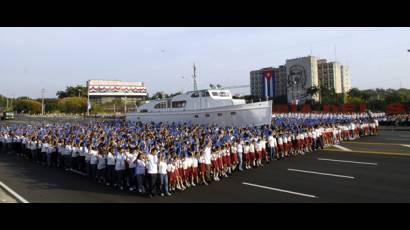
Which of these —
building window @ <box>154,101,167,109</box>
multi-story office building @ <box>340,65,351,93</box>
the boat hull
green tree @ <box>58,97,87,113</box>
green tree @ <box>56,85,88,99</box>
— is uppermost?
multi-story office building @ <box>340,65,351,93</box>

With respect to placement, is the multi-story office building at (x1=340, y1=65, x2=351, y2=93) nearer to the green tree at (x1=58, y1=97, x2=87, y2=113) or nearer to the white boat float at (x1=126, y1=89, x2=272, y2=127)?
the green tree at (x1=58, y1=97, x2=87, y2=113)

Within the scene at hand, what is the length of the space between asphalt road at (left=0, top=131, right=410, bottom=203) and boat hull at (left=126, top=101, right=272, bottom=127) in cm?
1014

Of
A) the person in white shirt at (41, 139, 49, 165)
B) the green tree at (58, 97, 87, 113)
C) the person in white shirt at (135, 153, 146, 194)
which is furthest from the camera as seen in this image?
the green tree at (58, 97, 87, 113)

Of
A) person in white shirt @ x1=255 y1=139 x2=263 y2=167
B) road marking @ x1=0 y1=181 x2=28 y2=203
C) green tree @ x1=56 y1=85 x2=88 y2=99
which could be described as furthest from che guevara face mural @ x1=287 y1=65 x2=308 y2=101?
road marking @ x1=0 y1=181 x2=28 y2=203

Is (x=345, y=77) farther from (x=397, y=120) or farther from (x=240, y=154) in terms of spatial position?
(x=240, y=154)

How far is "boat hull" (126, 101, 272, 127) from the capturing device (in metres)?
28.4

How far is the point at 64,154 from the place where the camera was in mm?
16562

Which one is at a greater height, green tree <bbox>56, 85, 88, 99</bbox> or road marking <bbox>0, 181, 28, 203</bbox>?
green tree <bbox>56, 85, 88, 99</bbox>

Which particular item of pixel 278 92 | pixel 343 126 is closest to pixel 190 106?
pixel 343 126

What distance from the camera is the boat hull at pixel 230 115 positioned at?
2839 cm

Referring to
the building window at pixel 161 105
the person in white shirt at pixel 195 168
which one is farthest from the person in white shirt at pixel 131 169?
the building window at pixel 161 105

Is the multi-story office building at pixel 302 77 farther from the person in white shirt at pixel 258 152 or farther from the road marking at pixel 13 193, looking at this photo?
the road marking at pixel 13 193

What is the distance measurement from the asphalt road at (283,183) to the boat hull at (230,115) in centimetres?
1014
